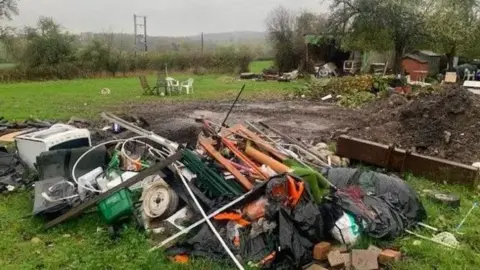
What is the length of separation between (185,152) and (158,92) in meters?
12.1

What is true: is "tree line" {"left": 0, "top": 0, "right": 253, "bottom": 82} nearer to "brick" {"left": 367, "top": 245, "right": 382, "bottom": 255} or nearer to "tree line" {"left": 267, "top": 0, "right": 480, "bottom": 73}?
"tree line" {"left": 267, "top": 0, "right": 480, "bottom": 73}

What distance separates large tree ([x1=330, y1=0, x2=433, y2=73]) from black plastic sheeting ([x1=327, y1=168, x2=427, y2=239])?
16978 millimetres

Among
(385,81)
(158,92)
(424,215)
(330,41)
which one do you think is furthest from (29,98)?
(330,41)

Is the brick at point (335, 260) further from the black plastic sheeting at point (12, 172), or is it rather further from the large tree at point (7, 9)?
the large tree at point (7, 9)

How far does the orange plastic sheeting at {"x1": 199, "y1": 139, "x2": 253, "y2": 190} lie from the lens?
4461mm

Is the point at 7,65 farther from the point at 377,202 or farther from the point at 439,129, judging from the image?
the point at 377,202

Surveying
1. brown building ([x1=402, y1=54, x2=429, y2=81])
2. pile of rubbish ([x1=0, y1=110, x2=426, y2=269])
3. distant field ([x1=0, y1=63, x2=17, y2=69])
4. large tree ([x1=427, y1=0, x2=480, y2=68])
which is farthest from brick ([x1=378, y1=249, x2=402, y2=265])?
distant field ([x1=0, y1=63, x2=17, y2=69])

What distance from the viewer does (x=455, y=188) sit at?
574cm

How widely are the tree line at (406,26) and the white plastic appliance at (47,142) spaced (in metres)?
17.3

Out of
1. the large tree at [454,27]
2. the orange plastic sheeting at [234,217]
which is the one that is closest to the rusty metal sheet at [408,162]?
the orange plastic sheeting at [234,217]

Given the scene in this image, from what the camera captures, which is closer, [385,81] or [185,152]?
[185,152]

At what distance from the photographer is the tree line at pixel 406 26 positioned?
66.4ft

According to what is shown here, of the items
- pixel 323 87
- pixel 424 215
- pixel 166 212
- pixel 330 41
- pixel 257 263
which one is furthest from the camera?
pixel 330 41

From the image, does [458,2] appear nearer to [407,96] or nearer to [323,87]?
[323,87]
